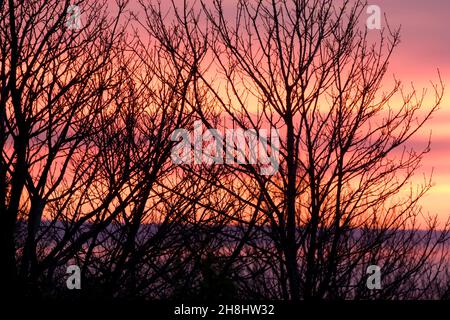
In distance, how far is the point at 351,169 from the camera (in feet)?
44.1

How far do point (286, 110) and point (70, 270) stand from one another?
14.4ft

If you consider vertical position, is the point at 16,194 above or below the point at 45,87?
below

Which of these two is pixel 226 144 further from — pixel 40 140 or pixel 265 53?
pixel 40 140

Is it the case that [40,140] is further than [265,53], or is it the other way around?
[265,53]

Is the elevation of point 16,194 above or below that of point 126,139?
below

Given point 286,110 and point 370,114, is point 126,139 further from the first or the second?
point 370,114

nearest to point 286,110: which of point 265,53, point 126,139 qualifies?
point 265,53

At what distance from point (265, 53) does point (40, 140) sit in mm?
3883
